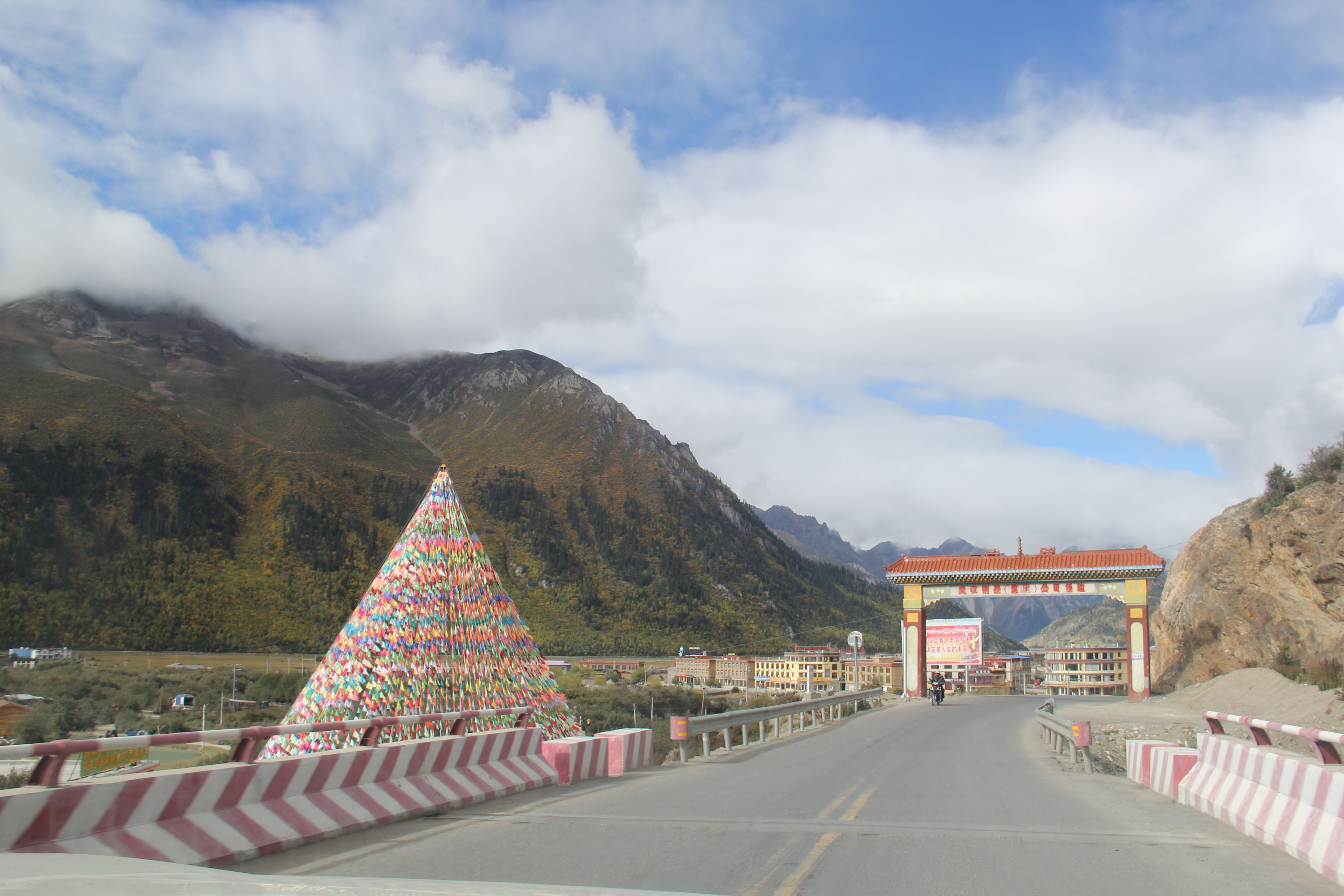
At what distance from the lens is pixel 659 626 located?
119188 millimetres

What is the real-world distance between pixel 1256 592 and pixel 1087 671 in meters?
96.8

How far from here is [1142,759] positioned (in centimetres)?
1281

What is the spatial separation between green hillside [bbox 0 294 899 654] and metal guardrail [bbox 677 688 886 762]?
6002cm

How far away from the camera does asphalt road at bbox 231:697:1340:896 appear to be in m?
6.47

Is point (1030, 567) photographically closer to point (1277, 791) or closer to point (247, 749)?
point (1277, 791)

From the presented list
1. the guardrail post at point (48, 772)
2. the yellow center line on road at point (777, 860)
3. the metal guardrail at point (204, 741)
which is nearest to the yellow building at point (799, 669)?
the yellow center line on road at point (777, 860)

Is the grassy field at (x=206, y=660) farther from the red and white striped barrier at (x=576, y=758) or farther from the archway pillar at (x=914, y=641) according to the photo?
the red and white striped barrier at (x=576, y=758)

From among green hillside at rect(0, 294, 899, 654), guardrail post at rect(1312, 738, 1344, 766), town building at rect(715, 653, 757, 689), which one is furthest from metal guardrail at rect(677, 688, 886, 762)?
town building at rect(715, 653, 757, 689)

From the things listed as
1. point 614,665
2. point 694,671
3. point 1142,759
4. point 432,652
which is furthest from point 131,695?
point 694,671

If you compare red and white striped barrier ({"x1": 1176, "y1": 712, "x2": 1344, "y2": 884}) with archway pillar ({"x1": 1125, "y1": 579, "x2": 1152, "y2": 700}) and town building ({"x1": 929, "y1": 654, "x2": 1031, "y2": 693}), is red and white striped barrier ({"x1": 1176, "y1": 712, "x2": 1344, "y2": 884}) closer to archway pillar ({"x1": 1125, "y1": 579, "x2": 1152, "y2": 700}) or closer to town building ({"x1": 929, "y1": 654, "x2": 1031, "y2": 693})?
archway pillar ({"x1": 1125, "y1": 579, "x2": 1152, "y2": 700})

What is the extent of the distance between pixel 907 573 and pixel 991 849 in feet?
121

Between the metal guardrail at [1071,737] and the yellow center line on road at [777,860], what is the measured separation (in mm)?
7392

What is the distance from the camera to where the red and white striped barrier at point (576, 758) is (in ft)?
39.7

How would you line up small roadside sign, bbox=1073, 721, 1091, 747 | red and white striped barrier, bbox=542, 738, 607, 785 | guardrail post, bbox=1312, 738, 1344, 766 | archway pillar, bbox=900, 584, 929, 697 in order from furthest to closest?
archway pillar, bbox=900, 584, 929, 697
small roadside sign, bbox=1073, 721, 1091, 747
red and white striped barrier, bbox=542, 738, 607, 785
guardrail post, bbox=1312, 738, 1344, 766
